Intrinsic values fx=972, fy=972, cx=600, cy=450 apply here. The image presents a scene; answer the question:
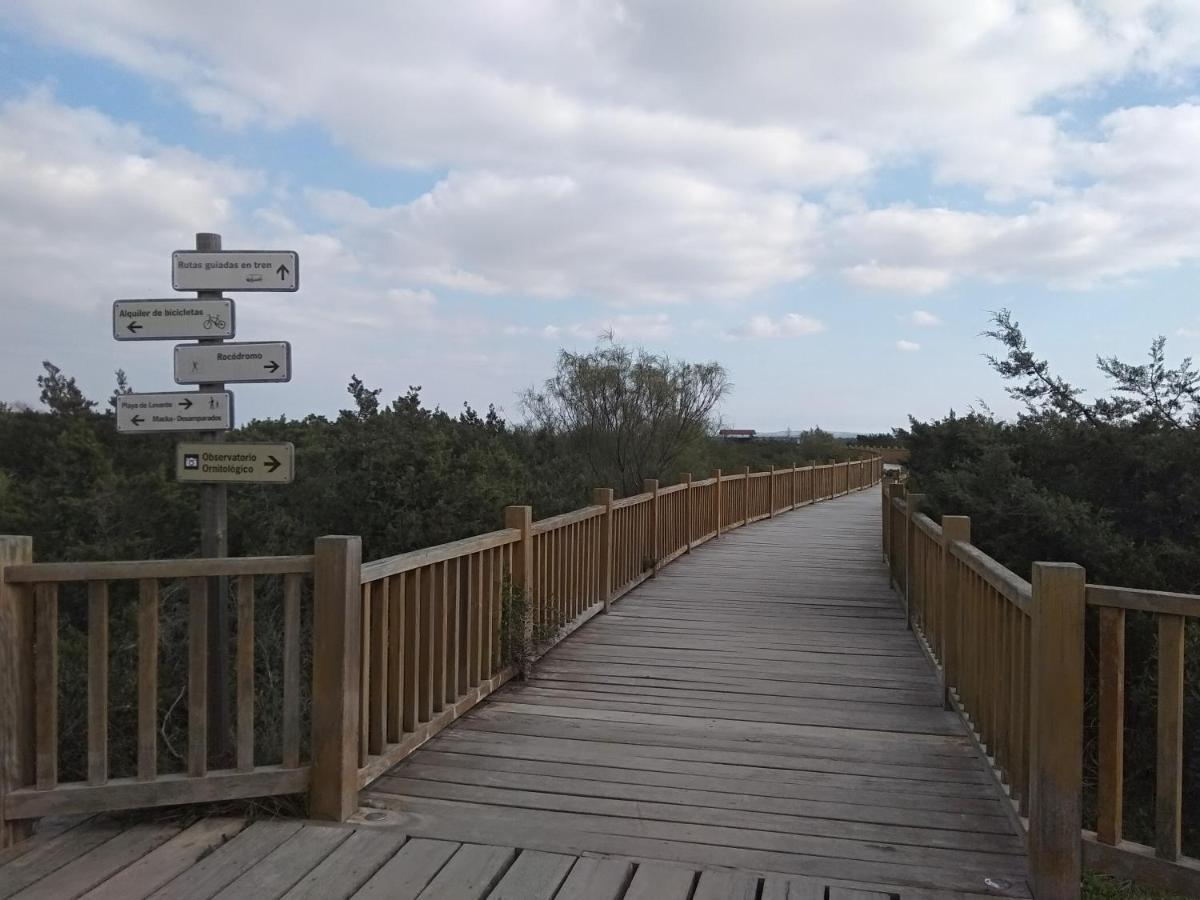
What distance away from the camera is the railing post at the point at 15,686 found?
317cm

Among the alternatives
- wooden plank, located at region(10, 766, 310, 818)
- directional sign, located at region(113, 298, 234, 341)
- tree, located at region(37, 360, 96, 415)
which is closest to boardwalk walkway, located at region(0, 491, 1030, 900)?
wooden plank, located at region(10, 766, 310, 818)

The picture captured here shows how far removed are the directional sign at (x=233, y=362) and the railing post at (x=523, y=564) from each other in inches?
68.6

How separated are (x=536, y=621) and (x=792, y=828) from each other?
2.76 meters

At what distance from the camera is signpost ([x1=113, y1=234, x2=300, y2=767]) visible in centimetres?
433

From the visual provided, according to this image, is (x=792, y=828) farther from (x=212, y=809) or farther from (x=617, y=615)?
(x=617, y=615)

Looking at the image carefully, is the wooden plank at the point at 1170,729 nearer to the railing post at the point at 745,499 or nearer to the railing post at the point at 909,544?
the railing post at the point at 909,544

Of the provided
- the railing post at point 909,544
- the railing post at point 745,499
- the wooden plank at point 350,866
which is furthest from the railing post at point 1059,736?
the railing post at point 745,499

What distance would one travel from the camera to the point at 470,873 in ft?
10.2

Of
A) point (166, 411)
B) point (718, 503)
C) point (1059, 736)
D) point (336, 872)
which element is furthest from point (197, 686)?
point (718, 503)

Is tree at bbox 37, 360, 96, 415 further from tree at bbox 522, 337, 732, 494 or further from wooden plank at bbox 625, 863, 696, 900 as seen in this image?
wooden plank at bbox 625, 863, 696, 900

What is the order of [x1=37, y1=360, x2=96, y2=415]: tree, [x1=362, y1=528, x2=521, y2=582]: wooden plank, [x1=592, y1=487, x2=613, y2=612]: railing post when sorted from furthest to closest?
[x1=37, y1=360, x2=96, y2=415]: tree, [x1=592, y1=487, x2=613, y2=612]: railing post, [x1=362, y1=528, x2=521, y2=582]: wooden plank

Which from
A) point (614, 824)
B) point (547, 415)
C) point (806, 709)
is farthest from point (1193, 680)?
point (547, 415)

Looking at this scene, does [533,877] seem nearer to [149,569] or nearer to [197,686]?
[197,686]

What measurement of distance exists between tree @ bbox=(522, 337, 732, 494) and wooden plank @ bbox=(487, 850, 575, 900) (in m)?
17.9
